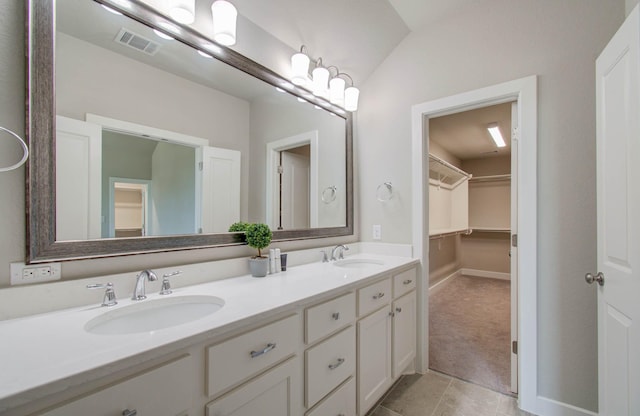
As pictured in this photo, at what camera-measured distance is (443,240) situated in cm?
470

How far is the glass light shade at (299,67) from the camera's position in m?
1.85

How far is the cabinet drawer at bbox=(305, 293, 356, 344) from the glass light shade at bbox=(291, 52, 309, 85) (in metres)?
1.43

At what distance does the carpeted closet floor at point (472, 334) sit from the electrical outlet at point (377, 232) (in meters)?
1.09

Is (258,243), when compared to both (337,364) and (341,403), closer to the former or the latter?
(337,364)

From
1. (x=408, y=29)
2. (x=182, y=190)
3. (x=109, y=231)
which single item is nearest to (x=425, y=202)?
(x=408, y=29)

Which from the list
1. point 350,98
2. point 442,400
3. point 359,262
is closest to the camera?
point 442,400

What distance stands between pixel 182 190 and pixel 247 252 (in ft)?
1.64

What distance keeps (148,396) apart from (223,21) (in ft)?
5.13

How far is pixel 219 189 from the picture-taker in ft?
A: 5.18

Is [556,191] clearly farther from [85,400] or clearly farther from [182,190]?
[85,400]

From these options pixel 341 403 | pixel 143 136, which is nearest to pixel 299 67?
pixel 143 136

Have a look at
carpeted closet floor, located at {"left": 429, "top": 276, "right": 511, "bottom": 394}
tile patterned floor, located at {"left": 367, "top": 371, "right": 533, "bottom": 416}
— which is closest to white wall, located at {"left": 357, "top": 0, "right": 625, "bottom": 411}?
tile patterned floor, located at {"left": 367, "top": 371, "right": 533, "bottom": 416}

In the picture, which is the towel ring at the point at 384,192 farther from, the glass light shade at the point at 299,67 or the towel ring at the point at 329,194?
the glass light shade at the point at 299,67

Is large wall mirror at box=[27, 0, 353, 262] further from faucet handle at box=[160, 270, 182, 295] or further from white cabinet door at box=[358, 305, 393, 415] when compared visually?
white cabinet door at box=[358, 305, 393, 415]
